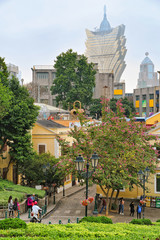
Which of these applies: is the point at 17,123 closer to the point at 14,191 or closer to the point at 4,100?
the point at 4,100

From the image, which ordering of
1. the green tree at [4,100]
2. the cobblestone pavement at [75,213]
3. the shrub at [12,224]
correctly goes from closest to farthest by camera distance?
the shrub at [12,224] → the cobblestone pavement at [75,213] → the green tree at [4,100]

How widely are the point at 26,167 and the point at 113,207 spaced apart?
9.18m

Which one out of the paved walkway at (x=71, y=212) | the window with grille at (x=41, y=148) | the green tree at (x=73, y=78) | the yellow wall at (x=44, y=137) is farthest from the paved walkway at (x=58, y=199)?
the green tree at (x=73, y=78)

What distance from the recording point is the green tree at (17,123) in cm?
3285

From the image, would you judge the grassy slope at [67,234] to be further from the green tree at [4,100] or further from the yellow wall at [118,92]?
the yellow wall at [118,92]

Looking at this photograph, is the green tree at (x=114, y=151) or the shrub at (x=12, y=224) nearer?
the shrub at (x=12, y=224)

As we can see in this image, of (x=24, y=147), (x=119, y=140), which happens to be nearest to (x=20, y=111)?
(x=24, y=147)

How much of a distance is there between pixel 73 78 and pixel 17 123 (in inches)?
1474

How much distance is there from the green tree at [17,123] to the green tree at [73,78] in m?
33.8

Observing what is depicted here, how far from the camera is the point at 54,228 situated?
530 inches

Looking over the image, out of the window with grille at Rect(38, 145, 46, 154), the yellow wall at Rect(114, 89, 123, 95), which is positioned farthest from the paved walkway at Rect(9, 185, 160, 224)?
the yellow wall at Rect(114, 89, 123, 95)

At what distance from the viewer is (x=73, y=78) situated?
2729 inches

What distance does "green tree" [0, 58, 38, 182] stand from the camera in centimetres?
3285

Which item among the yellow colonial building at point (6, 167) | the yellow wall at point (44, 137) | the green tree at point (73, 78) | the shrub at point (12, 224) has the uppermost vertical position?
the green tree at point (73, 78)
